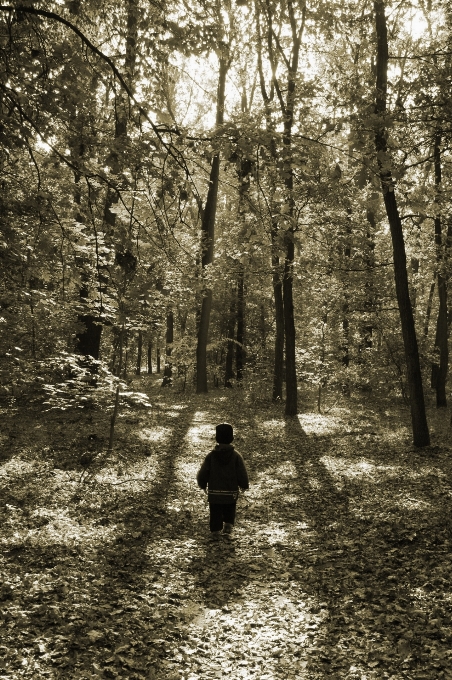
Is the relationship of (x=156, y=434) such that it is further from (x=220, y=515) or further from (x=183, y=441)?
(x=220, y=515)

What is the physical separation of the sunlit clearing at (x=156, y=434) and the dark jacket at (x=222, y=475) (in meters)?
7.03

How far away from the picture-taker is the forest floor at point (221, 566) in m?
4.89

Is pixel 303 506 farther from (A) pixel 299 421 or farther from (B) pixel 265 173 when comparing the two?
(A) pixel 299 421

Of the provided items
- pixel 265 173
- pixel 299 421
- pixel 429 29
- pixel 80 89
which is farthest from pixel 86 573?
pixel 429 29

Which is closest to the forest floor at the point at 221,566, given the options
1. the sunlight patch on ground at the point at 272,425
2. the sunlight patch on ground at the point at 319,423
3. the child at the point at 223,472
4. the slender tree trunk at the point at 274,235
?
the child at the point at 223,472

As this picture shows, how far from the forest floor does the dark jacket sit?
2.57 feet

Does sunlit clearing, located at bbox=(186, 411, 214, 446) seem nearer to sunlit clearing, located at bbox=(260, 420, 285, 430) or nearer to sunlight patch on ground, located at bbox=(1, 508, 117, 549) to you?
sunlit clearing, located at bbox=(260, 420, 285, 430)

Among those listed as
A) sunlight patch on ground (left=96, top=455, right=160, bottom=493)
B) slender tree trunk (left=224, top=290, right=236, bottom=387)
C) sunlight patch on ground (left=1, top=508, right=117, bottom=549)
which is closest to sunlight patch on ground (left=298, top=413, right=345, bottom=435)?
sunlight patch on ground (left=96, top=455, right=160, bottom=493)

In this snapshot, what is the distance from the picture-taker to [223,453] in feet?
25.5

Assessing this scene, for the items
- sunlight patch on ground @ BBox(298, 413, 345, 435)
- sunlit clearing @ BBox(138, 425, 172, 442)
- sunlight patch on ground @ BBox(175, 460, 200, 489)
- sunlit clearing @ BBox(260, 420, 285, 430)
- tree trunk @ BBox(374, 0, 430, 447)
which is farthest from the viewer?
sunlit clearing @ BBox(260, 420, 285, 430)

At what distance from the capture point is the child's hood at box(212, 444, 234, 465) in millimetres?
7742

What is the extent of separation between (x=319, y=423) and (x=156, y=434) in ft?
19.5

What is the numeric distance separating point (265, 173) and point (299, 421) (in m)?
14.3

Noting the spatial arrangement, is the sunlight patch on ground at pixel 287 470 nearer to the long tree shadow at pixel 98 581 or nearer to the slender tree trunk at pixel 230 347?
the long tree shadow at pixel 98 581
